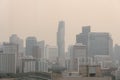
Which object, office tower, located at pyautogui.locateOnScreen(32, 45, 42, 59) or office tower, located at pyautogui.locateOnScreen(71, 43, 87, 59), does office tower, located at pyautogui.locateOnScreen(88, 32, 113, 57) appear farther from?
office tower, located at pyautogui.locateOnScreen(32, 45, 42, 59)

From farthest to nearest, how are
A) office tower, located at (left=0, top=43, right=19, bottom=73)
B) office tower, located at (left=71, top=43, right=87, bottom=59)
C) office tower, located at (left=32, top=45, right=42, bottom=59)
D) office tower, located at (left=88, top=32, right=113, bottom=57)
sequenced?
office tower, located at (left=88, top=32, right=113, bottom=57), office tower, located at (left=71, top=43, right=87, bottom=59), office tower, located at (left=32, top=45, right=42, bottom=59), office tower, located at (left=0, top=43, right=19, bottom=73)

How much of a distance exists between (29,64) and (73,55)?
28.8ft

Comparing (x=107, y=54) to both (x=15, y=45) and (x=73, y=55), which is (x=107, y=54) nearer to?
(x=73, y=55)

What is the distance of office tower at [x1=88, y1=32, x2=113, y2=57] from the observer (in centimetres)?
3194

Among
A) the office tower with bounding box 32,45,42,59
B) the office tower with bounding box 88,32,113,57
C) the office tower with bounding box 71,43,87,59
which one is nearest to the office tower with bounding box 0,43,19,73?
the office tower with bounding box 32,45,42,59

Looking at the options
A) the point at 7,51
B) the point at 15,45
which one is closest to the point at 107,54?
the point at 15,45

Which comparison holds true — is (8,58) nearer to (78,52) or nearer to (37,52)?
(37,52)

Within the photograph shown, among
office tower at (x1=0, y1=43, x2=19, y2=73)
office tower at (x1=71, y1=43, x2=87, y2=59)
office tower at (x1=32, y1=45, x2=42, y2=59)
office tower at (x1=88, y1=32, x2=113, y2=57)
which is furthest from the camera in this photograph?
office tower at (x1=88, y1=32, x2=113, y2=57)

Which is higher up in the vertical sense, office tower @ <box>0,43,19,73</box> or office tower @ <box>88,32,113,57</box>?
office tower @ <box>88,32,113,57</box>

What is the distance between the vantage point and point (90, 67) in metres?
6.27

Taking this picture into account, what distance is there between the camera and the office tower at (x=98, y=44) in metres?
31.9

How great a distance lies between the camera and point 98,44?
33625mm

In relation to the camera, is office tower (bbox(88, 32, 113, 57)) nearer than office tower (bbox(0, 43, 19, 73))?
No

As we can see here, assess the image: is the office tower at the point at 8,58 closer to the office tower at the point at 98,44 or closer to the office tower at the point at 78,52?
the office tower at the point at 78,52
